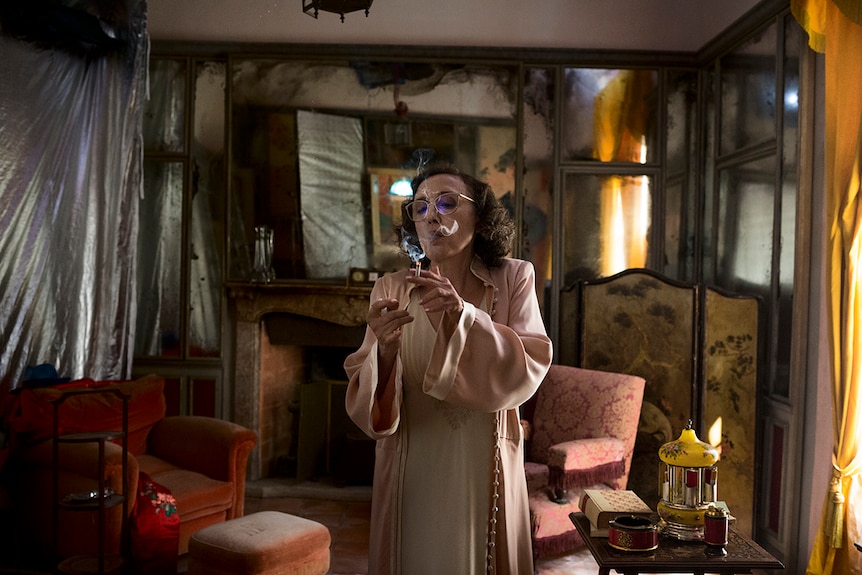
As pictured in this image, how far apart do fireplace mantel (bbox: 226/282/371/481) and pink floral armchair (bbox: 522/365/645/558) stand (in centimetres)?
136

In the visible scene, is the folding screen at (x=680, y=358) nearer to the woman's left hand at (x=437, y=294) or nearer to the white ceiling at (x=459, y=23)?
the white ceiling at (x=459, y=23)

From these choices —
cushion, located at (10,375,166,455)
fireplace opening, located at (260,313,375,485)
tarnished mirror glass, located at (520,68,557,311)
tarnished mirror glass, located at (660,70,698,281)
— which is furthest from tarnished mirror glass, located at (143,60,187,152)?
tarnished mirror glass, located at (660,70,698,281)

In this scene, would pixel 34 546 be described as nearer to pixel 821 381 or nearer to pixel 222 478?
pixel 222 478

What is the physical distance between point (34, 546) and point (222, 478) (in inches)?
33.3

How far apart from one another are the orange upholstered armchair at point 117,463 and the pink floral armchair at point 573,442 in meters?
1.46

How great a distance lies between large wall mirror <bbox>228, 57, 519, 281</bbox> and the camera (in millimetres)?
4738

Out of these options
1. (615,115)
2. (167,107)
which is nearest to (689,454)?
(615,115)

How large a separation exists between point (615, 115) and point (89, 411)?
3413mm

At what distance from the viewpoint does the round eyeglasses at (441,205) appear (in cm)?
164

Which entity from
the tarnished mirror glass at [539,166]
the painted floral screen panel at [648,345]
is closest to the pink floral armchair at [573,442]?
the painted floral screen panel at [648,345]

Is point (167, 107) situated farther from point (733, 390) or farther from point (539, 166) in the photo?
point (733, 390)

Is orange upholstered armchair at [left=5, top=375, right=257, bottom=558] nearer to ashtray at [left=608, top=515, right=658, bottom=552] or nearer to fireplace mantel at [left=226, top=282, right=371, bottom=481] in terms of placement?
fireplace mantel at [left=226, top=282, right=371, bottom=481]

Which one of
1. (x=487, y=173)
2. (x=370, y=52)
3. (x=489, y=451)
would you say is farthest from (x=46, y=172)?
(x=489, y=451)

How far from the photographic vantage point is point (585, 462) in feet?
11.3
